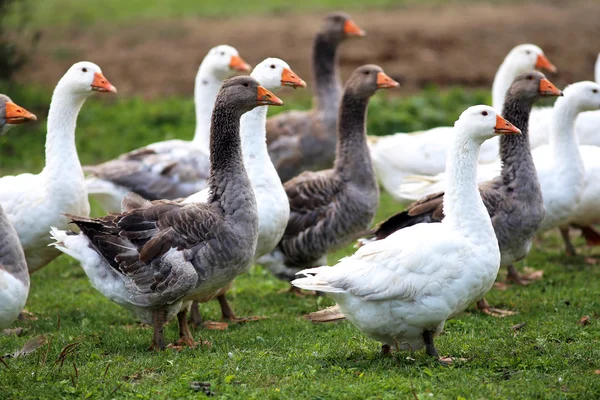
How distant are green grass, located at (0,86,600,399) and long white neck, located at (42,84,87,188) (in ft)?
5.00

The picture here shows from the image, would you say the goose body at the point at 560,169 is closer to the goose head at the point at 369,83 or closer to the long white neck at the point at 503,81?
the goose head at the point at 369,83

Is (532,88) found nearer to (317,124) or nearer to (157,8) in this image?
(317,124)

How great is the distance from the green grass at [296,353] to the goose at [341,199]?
589 millimetres

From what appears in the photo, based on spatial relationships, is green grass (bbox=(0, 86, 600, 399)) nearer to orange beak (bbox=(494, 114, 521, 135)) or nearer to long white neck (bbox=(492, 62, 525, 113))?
orange beak (bbox=(494, 114, 521, 135))

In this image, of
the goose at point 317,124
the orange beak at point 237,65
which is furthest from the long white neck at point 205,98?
the goose at point 317,124

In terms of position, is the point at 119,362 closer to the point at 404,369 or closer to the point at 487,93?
the point at 404,369

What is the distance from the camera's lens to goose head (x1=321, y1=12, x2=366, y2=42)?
1416 cm

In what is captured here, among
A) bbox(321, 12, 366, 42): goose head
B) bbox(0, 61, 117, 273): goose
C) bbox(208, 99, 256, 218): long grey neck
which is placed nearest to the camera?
bbox(208, 99, 256, 218): long grey neck

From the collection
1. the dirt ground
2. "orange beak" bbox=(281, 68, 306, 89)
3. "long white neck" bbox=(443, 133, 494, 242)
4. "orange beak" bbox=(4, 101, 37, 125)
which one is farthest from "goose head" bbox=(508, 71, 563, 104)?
the dirt ground

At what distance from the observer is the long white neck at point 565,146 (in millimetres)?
10070

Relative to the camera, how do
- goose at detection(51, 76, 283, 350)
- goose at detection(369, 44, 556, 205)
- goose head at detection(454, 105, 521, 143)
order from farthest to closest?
1. goose at detection(369, 44, 556, 205)
2. goose at detection(51, 76, 283, 350)
3. goose head at detection(454, 105, 521, 143)

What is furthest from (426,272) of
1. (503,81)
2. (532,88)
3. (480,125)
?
(503,81)

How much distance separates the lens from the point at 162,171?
11.4m

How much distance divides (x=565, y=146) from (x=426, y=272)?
4167 mm
